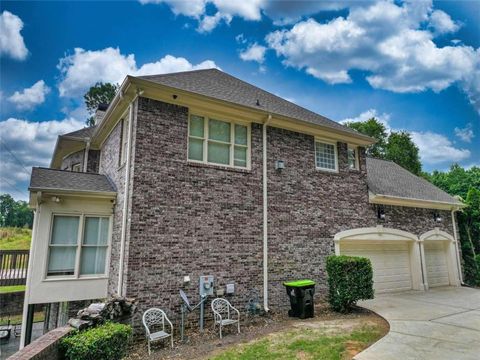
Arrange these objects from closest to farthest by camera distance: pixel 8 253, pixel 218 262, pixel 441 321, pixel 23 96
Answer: pixel 441 321 → pixel 218 262 → pixel 8 253 → pixel 23 96

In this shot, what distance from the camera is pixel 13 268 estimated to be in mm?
12727

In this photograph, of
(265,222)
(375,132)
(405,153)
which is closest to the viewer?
(265,222)

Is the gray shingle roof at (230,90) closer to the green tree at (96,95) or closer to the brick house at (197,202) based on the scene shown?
the brick house at (197,202)

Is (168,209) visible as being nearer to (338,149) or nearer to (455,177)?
(338,149)

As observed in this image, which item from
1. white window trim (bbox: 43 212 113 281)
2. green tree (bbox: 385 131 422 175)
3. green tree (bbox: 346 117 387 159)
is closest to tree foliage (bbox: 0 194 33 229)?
green tree (bbox: 346 117 387 159)

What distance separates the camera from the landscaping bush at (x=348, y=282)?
802 centimetres

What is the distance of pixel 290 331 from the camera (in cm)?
650

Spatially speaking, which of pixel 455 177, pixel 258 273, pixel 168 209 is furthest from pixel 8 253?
pixel 455 177

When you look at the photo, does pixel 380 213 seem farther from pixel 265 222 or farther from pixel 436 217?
pixel 265 222

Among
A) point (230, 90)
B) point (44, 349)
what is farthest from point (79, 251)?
point (230, 90)

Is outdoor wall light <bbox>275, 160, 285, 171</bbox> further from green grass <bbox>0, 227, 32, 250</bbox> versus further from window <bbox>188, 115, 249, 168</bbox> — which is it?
green grass <bbox>0, 227, 32, 250</bbox>

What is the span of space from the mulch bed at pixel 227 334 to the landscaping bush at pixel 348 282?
13.0 inches

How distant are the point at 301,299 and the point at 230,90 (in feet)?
21.7

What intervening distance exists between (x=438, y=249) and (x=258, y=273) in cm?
1017
